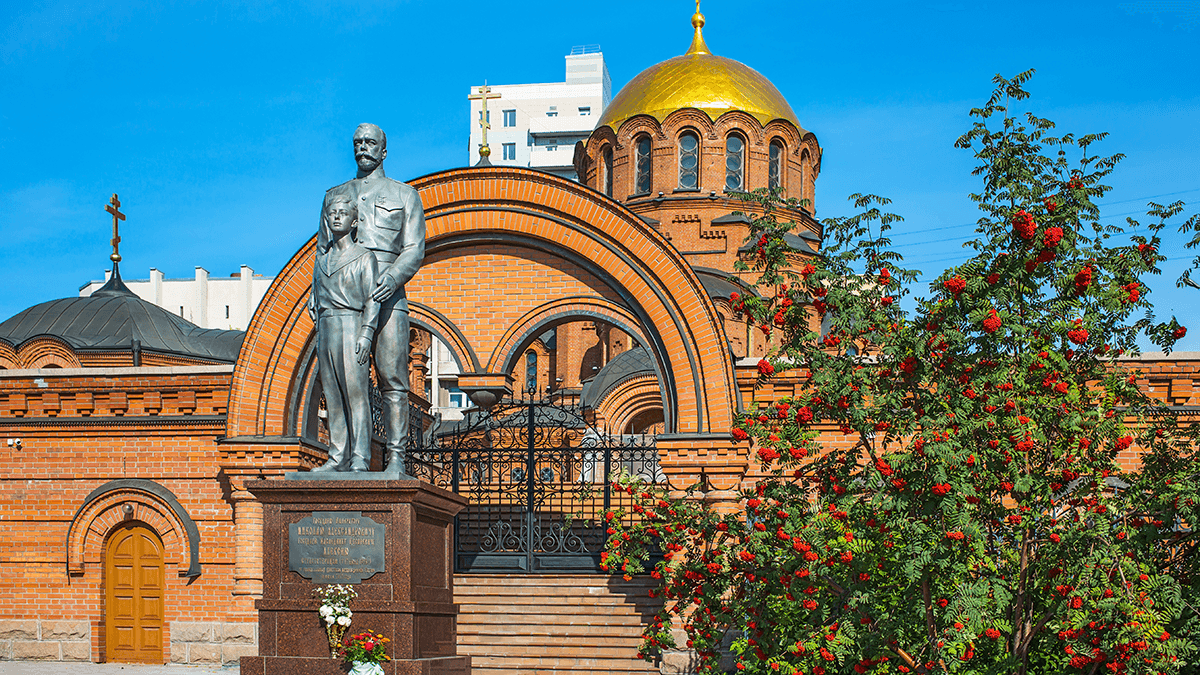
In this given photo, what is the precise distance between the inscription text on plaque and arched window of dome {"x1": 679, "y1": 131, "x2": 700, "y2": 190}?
60.2ft

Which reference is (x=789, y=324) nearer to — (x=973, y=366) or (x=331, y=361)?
(x=973, y=366)

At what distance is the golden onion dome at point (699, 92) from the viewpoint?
85.6 feet

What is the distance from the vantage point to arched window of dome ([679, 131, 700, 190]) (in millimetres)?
25750

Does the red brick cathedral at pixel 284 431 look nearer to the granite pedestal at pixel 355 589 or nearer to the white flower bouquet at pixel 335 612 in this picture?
the granite pedestal at pixel 355 589

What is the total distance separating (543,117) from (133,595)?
60605 millimetres

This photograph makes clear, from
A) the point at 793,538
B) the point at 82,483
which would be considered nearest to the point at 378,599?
the point at 793,538

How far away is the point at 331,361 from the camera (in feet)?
28.0

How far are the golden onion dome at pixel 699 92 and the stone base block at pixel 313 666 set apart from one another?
19.2 meters

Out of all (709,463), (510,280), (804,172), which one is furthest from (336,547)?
(804,172)

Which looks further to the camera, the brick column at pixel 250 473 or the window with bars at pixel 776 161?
the window with bars at pixel 776 161

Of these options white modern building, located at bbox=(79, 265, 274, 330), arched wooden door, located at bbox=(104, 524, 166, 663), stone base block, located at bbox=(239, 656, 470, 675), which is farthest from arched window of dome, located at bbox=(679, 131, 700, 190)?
white modern building, located at bbox=(79, 265, 274, 330)

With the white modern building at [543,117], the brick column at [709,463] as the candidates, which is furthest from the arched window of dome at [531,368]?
the white modern building at [543,117]

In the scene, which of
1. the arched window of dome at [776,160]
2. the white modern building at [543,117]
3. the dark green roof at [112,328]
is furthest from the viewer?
the white modern building at [543,117]

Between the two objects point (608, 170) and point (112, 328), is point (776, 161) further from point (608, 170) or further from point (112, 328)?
point (112, 328)
